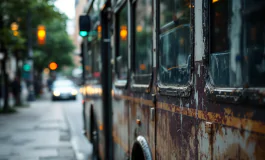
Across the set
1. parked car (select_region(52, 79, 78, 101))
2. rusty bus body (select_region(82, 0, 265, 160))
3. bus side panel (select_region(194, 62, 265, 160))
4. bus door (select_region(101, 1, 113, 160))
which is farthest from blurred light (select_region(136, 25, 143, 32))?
parked car (select_region(52, 79, 78, 101))

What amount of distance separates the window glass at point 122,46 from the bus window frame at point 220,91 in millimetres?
2269

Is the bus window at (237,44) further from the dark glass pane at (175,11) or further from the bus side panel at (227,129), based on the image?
the dark glass pane at (175,11)

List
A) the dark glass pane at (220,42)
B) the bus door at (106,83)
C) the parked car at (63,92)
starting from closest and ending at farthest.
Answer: the dark glass pane at (220,42)
the bus door at (106,83)
the parked car at (63,92)

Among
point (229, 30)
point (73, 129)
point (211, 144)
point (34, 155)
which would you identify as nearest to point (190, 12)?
point (229, 30)

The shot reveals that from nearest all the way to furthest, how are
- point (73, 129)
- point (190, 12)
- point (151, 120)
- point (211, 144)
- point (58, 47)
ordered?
point (211, 144) < point (190, 12) < point (151, 120) < point (73, 129) < point (58, 47)

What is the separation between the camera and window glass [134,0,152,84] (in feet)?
12.3

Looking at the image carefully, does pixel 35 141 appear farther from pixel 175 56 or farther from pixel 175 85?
pixel 175 85

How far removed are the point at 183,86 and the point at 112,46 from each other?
9.25 feet

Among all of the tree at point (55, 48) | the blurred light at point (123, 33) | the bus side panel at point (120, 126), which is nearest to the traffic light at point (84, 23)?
the bus side panel at point (120, 126)

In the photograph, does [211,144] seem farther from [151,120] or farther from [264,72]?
[151,120]

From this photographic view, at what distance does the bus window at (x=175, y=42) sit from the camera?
277 cm

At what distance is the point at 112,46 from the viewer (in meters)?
5.37

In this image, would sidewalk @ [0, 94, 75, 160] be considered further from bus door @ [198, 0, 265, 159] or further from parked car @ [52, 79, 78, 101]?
A: parked car @ [52, 79, 78, 101]

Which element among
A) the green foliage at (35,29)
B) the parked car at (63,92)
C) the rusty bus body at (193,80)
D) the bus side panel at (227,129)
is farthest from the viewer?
the parked car at (63,92)
